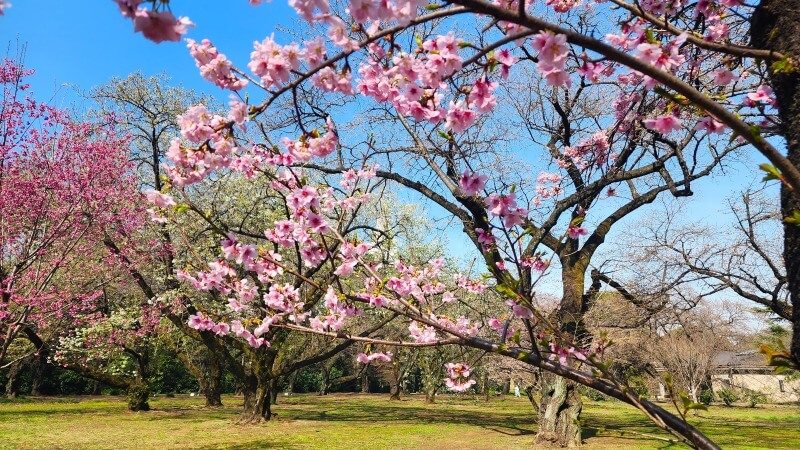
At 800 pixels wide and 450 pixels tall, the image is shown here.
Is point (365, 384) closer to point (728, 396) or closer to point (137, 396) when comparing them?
point (137, 396)

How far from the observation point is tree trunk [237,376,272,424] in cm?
1408

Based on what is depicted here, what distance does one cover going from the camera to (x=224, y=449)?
9.95 m

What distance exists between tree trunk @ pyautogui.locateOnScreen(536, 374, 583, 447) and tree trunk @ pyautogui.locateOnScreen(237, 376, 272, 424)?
24.6 feet

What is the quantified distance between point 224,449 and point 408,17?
34.0ft

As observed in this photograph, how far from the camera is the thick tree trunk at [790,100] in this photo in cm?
190

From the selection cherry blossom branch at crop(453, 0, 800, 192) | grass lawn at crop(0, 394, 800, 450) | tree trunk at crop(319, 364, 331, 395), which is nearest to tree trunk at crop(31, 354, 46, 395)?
grass lawn at crop(0, 394, 800, 450)

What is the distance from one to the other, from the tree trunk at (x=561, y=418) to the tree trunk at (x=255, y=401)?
7.50 meters

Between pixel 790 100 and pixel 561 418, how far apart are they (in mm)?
10398

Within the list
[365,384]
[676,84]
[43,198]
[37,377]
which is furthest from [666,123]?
[365,384]

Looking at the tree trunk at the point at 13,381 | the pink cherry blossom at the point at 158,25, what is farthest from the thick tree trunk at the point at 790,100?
the tree trunk at the point at 13,381

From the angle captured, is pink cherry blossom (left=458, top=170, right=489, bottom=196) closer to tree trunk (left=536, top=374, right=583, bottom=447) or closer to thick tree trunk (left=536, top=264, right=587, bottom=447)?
thick tree trunk (left=536, top=264, right=587, bottom=447)

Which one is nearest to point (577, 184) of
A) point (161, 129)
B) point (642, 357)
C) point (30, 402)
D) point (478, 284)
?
point (478, 284)

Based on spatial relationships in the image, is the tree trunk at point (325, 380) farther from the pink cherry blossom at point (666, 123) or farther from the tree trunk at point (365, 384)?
the pink cherry blossom at point (666, 123)

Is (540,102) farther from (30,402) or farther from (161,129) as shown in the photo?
(30,402)
